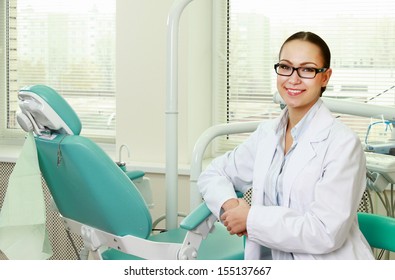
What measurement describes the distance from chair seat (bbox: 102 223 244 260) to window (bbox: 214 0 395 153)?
1175 millimetres

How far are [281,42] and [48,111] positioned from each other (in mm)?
1648

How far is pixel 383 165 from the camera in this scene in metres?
2.07

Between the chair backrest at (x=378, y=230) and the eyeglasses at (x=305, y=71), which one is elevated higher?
the eyeglasses at (x=305, y=71)

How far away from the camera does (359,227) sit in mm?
1792

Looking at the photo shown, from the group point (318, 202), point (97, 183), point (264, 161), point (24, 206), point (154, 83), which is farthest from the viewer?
point (154, 83)

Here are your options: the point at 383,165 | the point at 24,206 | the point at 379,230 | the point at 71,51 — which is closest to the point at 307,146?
the point at 379,230

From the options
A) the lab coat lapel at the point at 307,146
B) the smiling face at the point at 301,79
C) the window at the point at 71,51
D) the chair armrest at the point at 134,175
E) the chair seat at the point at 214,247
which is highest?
the window at the point at 71,51

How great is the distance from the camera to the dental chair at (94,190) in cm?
185

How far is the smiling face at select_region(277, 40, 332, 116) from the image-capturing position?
Result: 1570 mm

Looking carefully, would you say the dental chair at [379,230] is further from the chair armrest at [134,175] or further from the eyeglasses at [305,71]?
the chair armrest at [134,175]

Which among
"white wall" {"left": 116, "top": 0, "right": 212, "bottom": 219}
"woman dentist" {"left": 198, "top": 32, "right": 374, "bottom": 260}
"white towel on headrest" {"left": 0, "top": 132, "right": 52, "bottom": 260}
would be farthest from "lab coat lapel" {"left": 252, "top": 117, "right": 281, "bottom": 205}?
"white wall" {"left": 116, "top": 0, "right": 212, "bottom": 219}

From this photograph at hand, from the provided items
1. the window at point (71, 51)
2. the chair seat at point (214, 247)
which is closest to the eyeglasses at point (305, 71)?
the chair seat at point (214, 247)

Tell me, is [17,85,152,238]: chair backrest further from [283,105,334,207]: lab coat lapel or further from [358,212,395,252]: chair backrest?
[358,212,395,252]: chair backrest

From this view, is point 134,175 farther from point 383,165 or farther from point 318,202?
point 318,202
